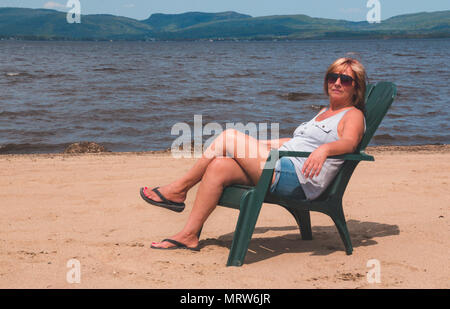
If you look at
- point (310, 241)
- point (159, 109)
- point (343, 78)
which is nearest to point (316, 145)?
point (343, 78)

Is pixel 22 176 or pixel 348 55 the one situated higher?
pixel 348 55

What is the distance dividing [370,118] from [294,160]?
0.61m

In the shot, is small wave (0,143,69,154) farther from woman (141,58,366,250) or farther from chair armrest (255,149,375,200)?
chair armrest (255,149,375,200)

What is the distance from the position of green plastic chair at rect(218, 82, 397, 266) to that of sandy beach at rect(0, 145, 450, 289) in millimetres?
173

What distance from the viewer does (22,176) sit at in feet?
21.0

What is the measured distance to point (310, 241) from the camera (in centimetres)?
417

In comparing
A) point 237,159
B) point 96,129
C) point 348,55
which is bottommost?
point 96,129

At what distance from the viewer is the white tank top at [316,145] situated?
3.53m

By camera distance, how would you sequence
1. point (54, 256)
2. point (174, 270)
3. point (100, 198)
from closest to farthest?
point (174, 270) < point (54, 256) < point (100, 198)

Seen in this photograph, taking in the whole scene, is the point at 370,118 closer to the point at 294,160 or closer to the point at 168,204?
the point at 294,160
